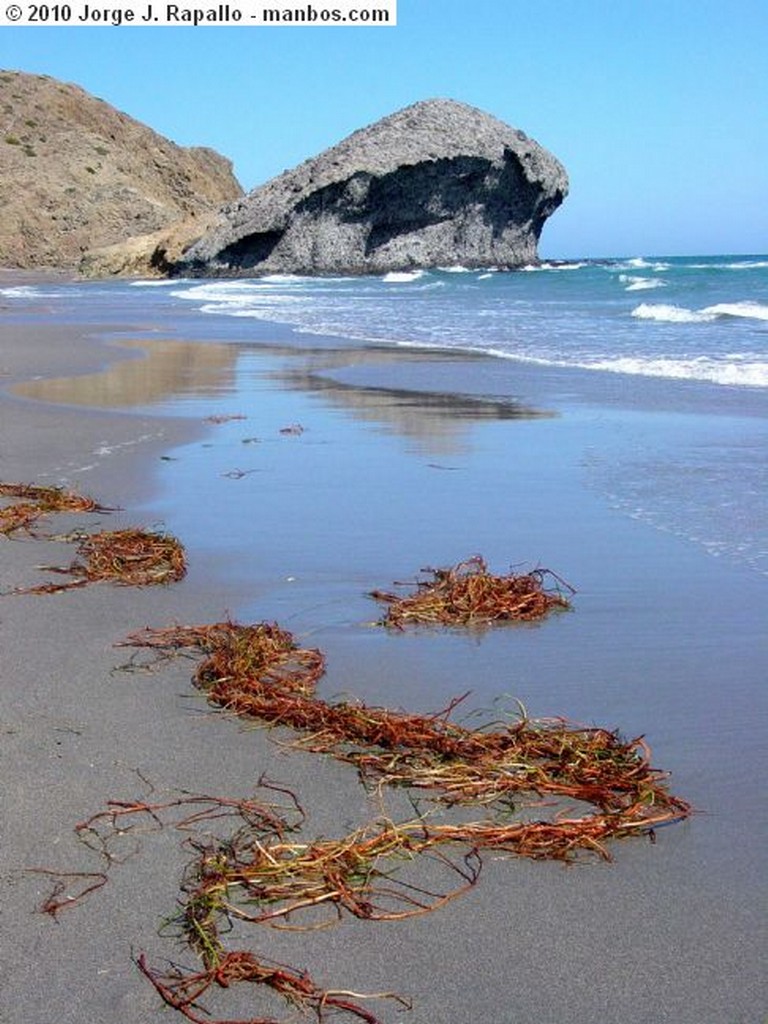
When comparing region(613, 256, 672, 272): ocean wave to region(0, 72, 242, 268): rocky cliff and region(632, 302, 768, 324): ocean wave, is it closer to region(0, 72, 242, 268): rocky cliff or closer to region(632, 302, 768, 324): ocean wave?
region(0, 72, 242, 268): rocky cliff

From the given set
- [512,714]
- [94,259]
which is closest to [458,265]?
[94,259]

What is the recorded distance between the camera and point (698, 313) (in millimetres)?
23875

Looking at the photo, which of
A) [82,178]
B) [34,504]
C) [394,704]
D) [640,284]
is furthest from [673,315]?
[82,178]

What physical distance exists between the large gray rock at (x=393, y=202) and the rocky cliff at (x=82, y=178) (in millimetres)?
3027

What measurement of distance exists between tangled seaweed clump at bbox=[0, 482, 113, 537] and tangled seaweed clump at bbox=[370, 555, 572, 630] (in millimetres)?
2119

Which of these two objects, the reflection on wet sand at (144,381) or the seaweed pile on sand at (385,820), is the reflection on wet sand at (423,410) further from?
the seaweed pile on sand at (385,820)

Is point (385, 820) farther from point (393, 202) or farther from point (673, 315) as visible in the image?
point (393, 202)

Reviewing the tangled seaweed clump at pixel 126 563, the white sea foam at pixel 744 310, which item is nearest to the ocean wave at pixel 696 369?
the tangled seaweed clump at pixel 126 563

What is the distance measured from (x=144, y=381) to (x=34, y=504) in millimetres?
6390

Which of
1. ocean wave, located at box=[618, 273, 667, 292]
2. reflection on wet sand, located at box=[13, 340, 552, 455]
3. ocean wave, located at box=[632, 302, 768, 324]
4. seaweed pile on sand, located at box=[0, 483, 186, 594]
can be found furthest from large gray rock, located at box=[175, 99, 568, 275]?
seaweed pile on sand, located at box=[0, 483, 186, 594]

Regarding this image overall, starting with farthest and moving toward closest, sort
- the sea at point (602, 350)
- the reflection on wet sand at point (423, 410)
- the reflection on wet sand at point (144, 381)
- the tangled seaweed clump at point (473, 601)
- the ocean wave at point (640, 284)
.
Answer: the ocean wave at point (640, 284), the reflection on wet sand at point (144, 381), the reflection on wet sand at point (423, 410), the sea at point (602, 350), the tangled seaweed clump at point (473, 601)

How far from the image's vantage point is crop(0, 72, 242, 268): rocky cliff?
230 feet

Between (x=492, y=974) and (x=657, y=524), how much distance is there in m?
3.90

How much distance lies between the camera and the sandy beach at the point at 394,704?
2.29 metres
